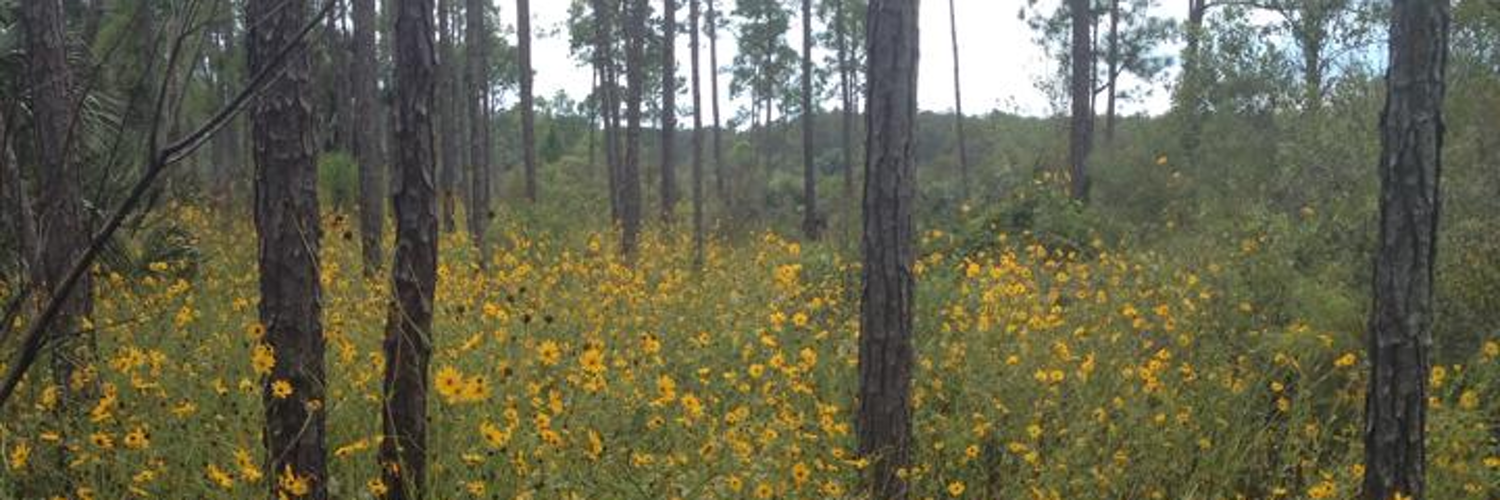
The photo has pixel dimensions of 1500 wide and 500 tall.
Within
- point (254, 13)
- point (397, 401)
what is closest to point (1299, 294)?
point (397, 401)

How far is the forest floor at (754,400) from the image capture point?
3709 mm

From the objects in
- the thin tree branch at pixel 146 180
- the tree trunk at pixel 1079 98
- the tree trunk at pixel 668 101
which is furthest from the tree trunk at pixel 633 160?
the thin tree branch at pixel 146 180

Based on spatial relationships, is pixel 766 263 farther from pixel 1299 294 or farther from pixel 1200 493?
pixel 1200 493

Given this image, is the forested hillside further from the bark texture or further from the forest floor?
the bark texture

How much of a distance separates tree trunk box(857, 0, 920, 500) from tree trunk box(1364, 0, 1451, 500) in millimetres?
1806

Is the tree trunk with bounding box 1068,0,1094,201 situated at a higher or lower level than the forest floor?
higher

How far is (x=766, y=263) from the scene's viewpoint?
10.3 metres

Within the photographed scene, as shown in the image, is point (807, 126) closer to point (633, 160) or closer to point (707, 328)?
point (633, 160)

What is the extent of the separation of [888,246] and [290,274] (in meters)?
2.44

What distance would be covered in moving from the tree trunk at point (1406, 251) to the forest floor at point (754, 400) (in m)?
0.31

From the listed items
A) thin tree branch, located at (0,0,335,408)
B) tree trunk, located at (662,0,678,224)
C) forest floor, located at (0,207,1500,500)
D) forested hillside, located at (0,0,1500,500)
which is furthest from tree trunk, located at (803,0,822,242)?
thin tree branch, located at (0,0,335,408)

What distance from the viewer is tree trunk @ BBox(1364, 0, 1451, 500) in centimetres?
381

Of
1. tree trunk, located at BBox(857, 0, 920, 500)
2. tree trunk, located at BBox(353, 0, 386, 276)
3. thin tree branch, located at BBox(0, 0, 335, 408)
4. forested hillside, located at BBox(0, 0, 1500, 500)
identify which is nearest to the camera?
thin tree branch, located at BBox(0, 0, 335, 408)

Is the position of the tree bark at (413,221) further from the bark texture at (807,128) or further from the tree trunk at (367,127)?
the bark texture at (807,128)
